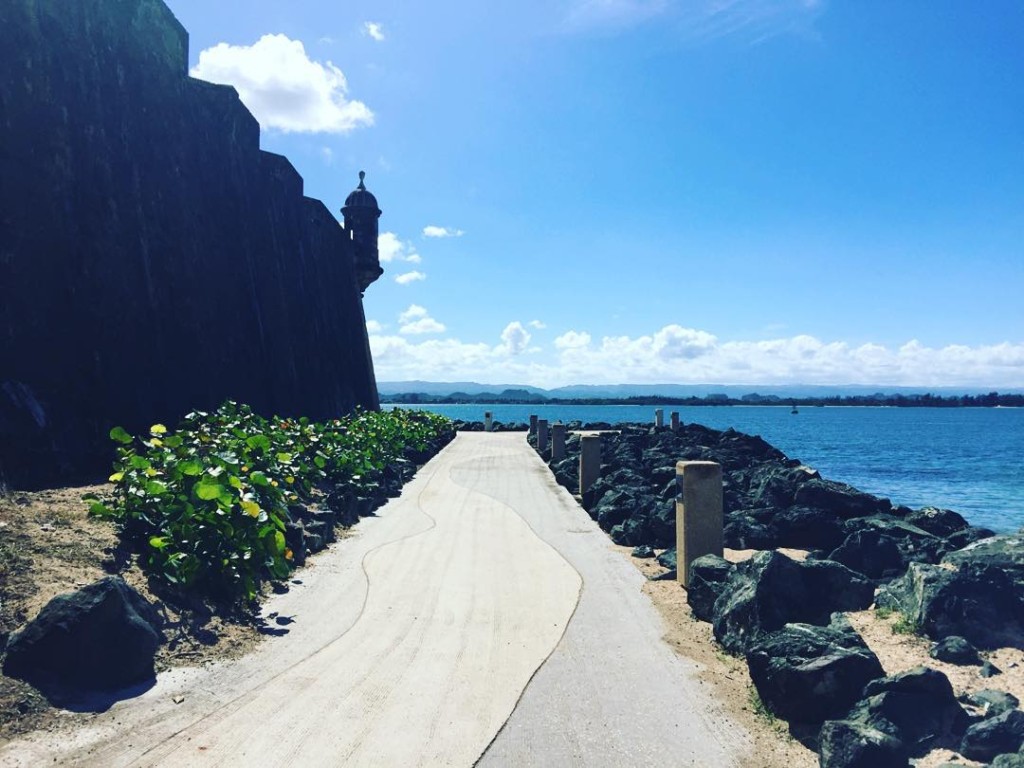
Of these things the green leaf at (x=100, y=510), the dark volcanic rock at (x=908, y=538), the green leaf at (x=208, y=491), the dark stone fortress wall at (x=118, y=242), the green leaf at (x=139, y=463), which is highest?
the dark stone fortress wall at (x=118, y=242)

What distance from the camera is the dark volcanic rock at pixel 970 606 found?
24.0ft

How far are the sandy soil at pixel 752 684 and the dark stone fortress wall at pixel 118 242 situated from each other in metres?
9.97

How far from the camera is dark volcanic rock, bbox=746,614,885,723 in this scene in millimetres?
5602

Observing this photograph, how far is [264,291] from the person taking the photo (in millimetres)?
25719

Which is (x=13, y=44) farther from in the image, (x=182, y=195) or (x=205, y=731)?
(x=205, y=731)

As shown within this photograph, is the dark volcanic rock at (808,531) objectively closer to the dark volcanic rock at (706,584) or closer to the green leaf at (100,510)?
the dark volcanic rock at (706,584)

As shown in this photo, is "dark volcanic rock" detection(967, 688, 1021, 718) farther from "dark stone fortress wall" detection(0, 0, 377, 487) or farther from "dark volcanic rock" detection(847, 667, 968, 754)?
"dark stone fortress wall" detection(0, 0, 377, 487)

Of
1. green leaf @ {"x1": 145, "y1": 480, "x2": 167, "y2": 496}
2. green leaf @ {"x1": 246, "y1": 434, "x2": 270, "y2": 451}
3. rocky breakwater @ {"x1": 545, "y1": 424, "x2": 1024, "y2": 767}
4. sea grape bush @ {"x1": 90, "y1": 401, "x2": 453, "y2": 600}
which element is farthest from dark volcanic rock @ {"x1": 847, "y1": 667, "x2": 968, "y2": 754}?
green leaf @ {"x1": 246, "y1": 434, "x2": 270, "y2": 451}

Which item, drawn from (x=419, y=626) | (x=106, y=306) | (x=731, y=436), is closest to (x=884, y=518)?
(x=419, y=626)

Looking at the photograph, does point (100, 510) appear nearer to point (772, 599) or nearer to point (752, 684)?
point (752, 684)

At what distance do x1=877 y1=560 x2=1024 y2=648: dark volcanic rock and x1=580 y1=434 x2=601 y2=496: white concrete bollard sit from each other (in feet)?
36.7

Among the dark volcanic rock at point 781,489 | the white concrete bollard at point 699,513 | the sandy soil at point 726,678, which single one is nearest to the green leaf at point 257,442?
the sandy soil at point 726,678

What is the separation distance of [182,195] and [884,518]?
63.1 feet

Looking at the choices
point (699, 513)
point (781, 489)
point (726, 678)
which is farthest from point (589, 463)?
point (726, 678)
